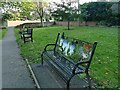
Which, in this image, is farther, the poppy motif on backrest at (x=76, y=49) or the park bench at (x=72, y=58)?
the poppy motif on backrest at (x=76, y=49)

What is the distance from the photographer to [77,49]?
3918 millimetres

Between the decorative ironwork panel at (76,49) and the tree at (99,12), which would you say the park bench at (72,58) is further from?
the tree at (99,12)

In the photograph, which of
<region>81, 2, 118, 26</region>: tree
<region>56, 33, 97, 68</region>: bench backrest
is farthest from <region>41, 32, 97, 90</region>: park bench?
<region>81, 2, 118, 26</region>: tree

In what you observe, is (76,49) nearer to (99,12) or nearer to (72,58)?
(72,58)

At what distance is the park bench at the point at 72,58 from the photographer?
10.7 feet

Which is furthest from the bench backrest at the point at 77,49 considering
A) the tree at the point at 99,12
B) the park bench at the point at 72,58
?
the tree at the point at 99,12

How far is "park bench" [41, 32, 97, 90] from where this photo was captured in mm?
3249

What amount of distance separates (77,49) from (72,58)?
0.27 meters

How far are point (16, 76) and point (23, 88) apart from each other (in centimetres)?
82

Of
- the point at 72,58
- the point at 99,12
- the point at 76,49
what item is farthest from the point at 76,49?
the point at 99,12

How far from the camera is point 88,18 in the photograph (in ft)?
90.7

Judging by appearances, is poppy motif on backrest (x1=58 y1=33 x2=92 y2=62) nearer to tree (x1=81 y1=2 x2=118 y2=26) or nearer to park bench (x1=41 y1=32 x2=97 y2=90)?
park bench (x1=41 y1=32 x2=97 y2=90)

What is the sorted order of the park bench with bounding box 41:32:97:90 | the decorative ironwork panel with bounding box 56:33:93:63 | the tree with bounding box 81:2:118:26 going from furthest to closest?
1. the tree with bounding box 81:2:118:26
2. the decorative ironwork panel with bounding box 56:33:93:63
3. the park bench with bounding box 41:32:97:90

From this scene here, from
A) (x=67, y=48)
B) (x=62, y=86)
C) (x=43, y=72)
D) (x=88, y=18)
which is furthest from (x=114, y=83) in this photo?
(x=88, y=18)
